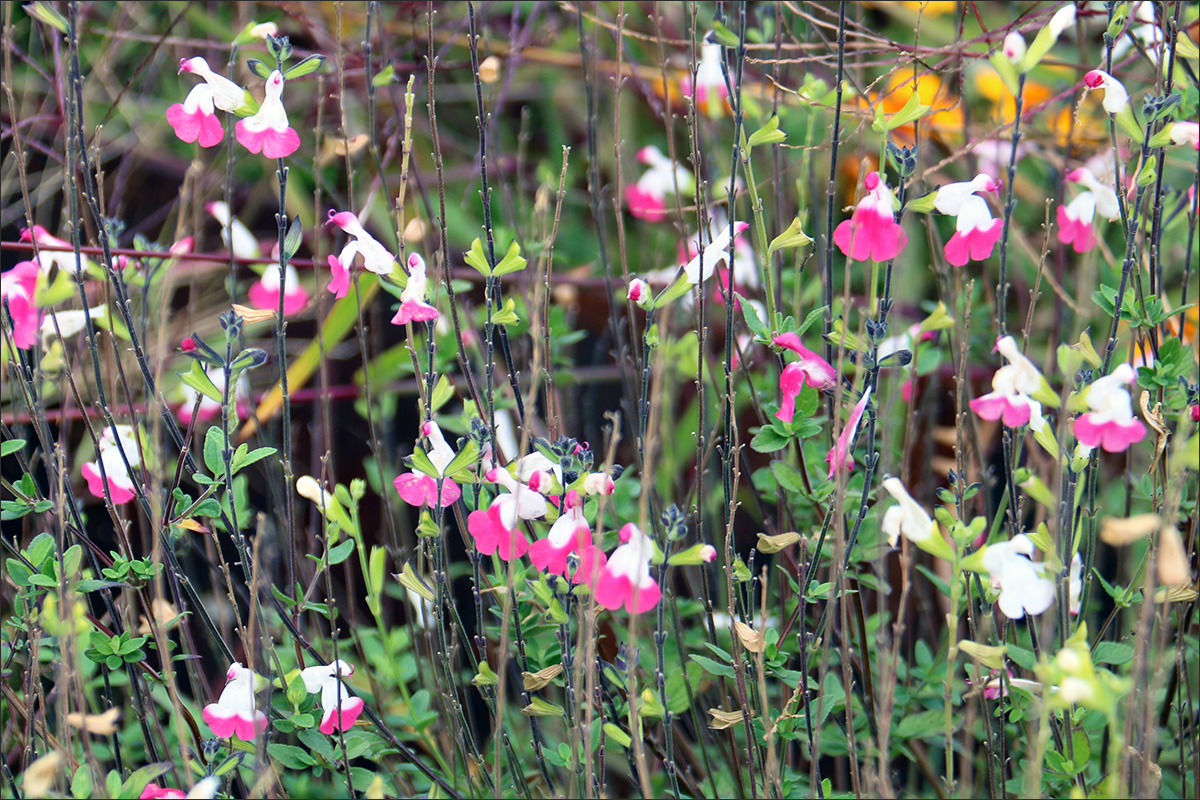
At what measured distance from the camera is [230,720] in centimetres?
93

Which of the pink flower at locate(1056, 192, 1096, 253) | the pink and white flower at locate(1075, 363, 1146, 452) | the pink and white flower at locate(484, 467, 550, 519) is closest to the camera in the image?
the pink and white flower at locate(1075, 363, 1146, 452)

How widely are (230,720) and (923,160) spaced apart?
1323 millimetres

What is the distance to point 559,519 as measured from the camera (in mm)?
896

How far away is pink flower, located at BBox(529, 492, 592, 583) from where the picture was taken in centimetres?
88

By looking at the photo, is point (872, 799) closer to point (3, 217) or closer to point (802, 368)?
point (802, 368)

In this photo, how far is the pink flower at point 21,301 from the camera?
1002 mm

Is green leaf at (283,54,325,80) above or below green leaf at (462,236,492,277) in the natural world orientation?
above

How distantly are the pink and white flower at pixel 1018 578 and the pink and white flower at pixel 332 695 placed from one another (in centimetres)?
58

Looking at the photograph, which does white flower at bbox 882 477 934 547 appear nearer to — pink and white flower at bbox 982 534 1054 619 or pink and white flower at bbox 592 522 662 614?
pink and white flower at bbox 982 534 1054 619

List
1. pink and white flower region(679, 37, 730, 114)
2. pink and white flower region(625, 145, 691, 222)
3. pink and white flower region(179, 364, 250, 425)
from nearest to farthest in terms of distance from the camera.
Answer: pink and white flower region(179, 364, 250, 425), pink and white flower region(679, 37, 730, 114), pink and white flower region(625, 145, 691, 222)

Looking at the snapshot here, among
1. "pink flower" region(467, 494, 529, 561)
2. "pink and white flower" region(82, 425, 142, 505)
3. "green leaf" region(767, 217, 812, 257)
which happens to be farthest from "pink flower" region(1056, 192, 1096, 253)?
"pink and white flower" region(82, 425, 142, 505)

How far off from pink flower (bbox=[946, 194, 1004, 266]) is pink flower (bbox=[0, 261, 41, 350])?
2.82 ft

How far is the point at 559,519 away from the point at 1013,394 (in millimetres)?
397

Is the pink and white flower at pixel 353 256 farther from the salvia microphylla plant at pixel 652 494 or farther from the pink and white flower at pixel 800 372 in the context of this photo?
the pink and white flower at pixel 800 372
